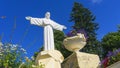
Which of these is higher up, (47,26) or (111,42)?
(111,42)

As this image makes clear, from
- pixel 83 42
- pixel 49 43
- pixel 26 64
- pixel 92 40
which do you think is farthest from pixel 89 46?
pixel 26 64

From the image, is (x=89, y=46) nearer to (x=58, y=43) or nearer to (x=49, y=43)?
(x=58, y=43)

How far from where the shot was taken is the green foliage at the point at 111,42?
2242 cm

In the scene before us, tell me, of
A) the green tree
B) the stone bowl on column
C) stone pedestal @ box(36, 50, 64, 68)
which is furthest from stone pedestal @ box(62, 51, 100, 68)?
the green tree

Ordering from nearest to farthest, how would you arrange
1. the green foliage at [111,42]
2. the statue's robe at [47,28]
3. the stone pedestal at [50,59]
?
the stone pedestal at [50,59] → the statue's robe at [47,28] → the green foliage at [111,42]

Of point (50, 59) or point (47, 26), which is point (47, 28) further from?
point (50, 59)

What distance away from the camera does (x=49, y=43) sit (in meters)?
11.8

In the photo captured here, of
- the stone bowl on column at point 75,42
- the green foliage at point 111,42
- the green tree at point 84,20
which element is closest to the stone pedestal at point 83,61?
the stone bowl on column at point 75,42

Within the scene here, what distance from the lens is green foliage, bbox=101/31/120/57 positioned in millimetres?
22422

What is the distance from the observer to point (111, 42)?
22.8 metres

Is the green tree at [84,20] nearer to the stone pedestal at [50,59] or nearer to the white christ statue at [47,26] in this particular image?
the white christ statue at [47,26]

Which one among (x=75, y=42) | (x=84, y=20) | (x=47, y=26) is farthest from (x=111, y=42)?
(x=75, y=42)

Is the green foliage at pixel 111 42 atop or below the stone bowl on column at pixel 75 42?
atop

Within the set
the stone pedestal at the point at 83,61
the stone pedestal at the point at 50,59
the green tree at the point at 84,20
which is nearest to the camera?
the stone pedestal at the point at 83,61
